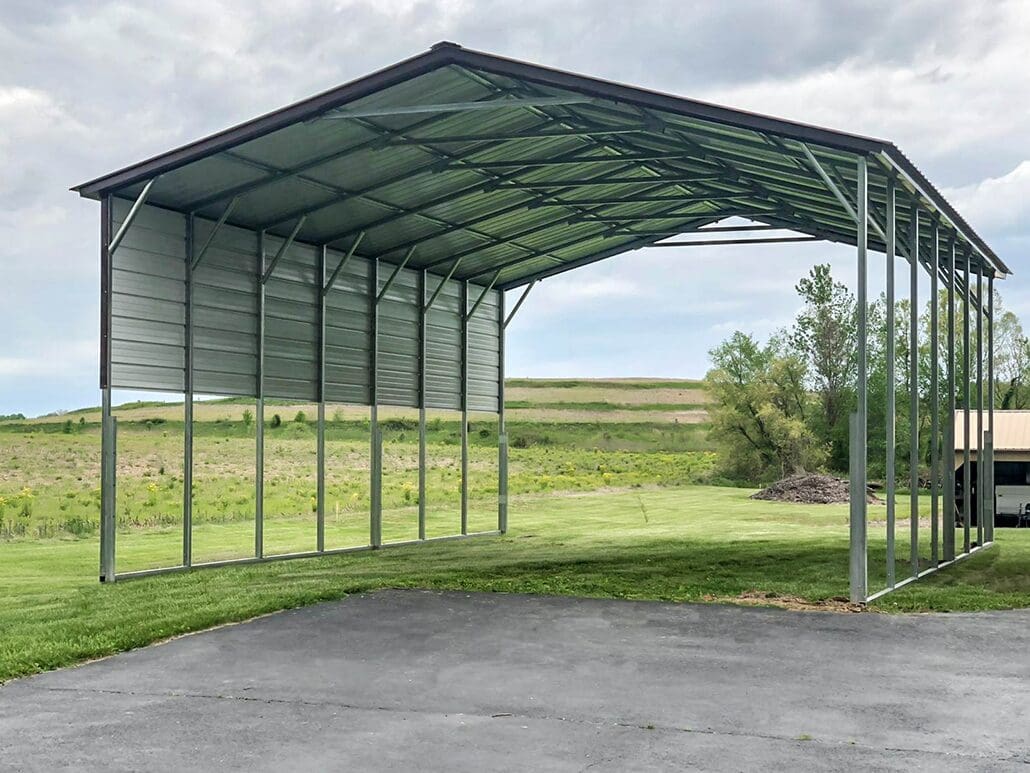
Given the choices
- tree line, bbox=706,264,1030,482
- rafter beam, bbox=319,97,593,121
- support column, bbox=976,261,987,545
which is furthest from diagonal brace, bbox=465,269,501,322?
tree line, bbox=706,264,1030,482

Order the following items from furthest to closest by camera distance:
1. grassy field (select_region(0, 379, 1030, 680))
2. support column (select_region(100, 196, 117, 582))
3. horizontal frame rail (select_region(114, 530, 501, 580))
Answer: horizontal frame rail (select_region(114, 530, 501, 580)) → support column (select_region(100, 196, 117, 582)) → grassy field (select_region(0, 379, 1030, 680))

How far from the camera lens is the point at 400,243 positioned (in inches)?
Result: 865

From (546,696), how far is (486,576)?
8057 mm

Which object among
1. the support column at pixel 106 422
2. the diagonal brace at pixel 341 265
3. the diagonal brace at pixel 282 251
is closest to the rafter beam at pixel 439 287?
the diagonal brace at pixel 341 265

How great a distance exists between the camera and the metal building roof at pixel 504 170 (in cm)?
1408

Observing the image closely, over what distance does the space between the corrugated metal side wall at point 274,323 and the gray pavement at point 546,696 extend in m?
6.08

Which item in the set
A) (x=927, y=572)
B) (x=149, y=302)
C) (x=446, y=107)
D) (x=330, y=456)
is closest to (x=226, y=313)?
(x=149, y=302)

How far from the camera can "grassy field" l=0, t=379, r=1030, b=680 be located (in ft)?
46.7

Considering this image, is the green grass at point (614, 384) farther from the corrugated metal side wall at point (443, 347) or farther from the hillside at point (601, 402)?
the corrugated metal side wall at point (443, 347)

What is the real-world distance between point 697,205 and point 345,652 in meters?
13.4

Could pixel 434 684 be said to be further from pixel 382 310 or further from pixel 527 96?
pixel 382 310

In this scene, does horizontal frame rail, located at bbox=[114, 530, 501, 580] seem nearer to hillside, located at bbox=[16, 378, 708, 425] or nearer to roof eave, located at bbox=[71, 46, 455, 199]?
roof eave, located at bbox=[71, 46, 455, 199]

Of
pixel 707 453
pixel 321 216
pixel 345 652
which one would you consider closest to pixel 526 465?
pixel 707 453

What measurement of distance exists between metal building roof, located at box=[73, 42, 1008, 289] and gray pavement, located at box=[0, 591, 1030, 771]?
5219 mm
